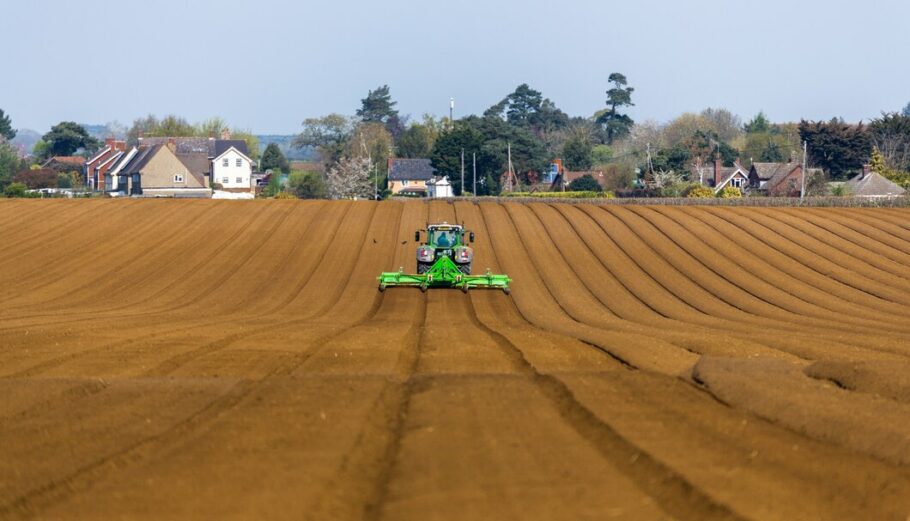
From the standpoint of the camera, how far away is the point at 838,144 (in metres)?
116

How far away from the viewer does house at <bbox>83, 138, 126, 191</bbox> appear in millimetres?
125419

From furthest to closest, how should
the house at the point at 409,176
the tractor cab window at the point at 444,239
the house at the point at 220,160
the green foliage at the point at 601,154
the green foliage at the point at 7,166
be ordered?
the green foliage at the point at 601,154, the house at the point at 409,176, the house at the point at 220,160, the green foliage at the point at 7,166, the tractor cab window at the point at 444,239

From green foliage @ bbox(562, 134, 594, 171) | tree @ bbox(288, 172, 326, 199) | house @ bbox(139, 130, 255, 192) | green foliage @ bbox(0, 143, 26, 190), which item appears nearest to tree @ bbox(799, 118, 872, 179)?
green foliage @ bbox(562, 134, 594, 171)

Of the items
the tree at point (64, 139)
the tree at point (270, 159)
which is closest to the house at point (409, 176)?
the tree at point (270, 159)

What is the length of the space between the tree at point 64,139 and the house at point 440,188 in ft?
198

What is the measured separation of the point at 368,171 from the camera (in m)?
134

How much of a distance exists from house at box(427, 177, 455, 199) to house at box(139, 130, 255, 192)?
68.6 ft

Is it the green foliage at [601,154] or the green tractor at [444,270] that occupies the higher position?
the green foliage at [601,154]

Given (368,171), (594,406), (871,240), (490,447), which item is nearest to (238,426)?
(490,447)

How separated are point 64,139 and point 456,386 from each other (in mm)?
158969

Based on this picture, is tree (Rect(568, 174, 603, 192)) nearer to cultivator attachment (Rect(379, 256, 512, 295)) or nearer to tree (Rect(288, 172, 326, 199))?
tree (Rect(288, 172, 326, 199))

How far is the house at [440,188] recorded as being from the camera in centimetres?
12479

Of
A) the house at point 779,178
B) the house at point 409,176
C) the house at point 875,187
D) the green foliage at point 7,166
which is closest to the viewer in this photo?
the house at point 875,187

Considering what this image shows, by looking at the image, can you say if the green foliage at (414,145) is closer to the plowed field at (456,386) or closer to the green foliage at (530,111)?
the green foliage at (530,111)
